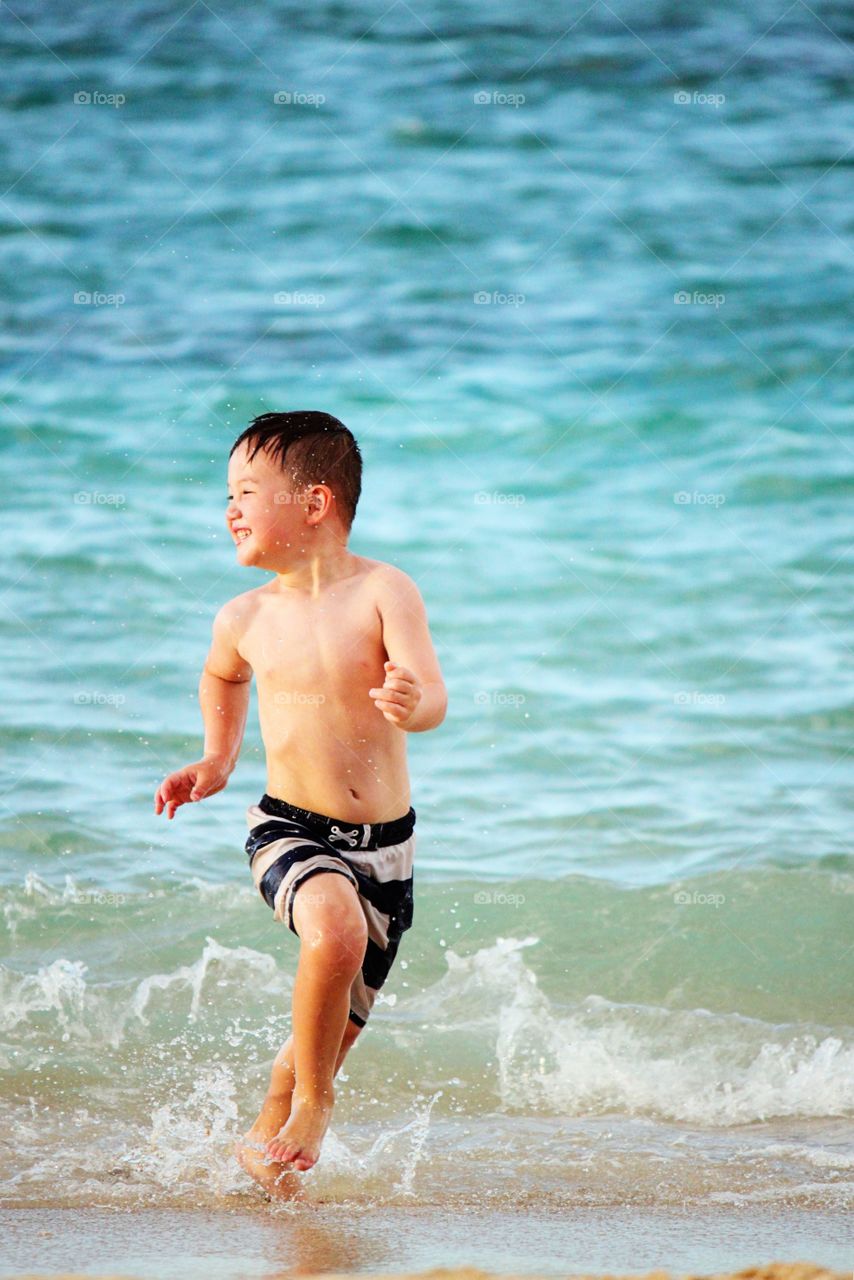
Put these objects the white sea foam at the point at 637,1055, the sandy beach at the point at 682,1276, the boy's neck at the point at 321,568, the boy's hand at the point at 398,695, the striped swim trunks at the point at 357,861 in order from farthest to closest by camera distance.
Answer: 1. the white sea foam at the point at 637,1055
2. the boy's neck at the point at 321,568
3. the striped swim trunks at the point at 357,861
4. the boy's hand at the point at 398,695
5. the sandy beach at the point at 682,1276

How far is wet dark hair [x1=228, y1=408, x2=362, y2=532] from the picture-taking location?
254cm

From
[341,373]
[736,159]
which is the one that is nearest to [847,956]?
[341,373]

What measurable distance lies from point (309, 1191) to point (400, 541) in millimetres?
6329

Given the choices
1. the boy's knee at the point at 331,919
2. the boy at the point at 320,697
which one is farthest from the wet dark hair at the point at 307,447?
the boy's knee at the point at 331,919

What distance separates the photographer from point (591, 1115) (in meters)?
3.03

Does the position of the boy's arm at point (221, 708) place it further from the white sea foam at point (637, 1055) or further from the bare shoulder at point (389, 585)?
the white sea foam at point (637, 1055)

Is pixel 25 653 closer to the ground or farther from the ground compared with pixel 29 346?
closer to the ground

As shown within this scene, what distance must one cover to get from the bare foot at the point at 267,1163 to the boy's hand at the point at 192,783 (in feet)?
1.72

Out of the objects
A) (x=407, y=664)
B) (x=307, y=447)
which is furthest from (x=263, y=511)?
(x=407, y=664)

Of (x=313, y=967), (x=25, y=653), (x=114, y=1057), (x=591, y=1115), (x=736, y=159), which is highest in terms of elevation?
(x=736, y=159)

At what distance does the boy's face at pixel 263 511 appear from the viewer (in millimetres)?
2531

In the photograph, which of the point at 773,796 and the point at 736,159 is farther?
the point at 736,159

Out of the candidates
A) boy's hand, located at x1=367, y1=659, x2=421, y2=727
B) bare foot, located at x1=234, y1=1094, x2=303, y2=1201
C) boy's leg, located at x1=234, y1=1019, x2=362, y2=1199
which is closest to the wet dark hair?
boy's hand, located at x1=367, y1=659, x2=421, y2=727

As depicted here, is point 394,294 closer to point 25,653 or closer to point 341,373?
point 341,373
